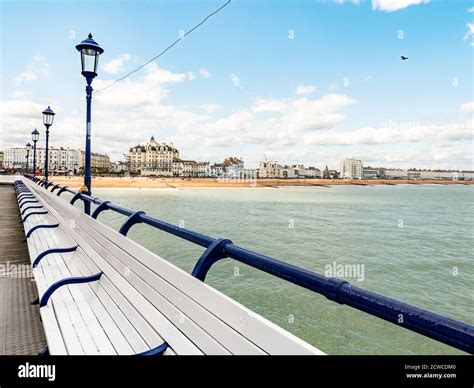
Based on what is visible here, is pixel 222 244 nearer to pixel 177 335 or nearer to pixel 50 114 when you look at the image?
pixel 177 335

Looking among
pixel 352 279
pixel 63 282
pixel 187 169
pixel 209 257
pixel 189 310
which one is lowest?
pixel 352 279

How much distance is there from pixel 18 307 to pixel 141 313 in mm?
2764

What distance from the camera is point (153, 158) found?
17938cm

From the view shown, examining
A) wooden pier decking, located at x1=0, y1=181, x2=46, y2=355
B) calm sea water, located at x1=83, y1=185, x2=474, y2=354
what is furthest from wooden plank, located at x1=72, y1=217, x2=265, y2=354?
calm sea water, located at x1=83, y1=185, x2=474, y2=354

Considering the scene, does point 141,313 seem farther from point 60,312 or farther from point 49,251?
point 49,251

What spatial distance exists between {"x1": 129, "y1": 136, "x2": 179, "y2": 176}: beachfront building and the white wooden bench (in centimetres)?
17377

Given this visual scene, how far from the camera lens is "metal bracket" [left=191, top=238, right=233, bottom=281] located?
218 cm

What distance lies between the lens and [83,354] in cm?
229

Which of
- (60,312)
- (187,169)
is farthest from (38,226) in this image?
(187,169)

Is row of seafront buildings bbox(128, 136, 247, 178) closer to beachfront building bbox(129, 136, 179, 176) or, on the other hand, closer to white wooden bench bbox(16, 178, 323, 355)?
beachfront building bbox(129, 136, 179, 176)

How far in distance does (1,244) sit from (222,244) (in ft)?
24.0

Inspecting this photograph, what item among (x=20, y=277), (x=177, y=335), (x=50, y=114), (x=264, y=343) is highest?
(x=50, y=114)

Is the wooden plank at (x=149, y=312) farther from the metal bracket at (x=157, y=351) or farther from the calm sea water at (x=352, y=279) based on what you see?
the calm sea water at (x=352, y=279)
